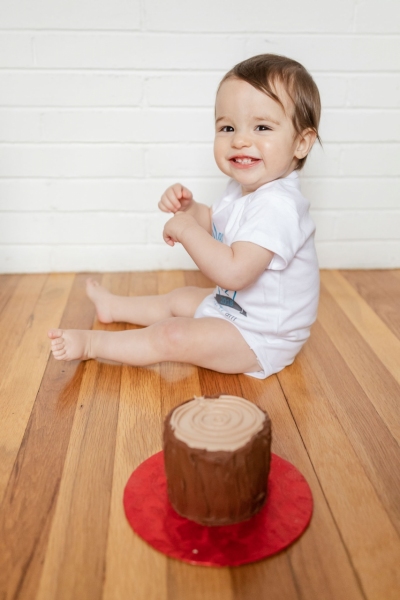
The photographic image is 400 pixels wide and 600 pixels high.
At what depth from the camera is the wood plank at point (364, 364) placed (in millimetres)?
1128

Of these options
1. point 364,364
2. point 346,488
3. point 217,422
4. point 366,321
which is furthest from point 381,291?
point 217,422

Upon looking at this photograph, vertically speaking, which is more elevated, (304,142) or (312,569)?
(304,142)

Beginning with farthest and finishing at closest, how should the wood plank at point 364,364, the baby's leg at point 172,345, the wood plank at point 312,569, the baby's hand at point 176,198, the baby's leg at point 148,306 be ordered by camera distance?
the baby's leg at point 148,306
the baby's hand at point 176,198
the baby's leg at point 172,345
the wood plank at point 364,364
the wood plank at point 312,569

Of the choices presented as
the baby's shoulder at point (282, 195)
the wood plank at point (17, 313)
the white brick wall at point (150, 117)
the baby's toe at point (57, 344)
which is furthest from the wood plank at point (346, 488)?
the white brick wall at point (150, 117)

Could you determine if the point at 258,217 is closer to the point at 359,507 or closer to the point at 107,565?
the point at 359,507

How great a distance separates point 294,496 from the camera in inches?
35.3

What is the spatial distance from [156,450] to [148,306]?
52cm

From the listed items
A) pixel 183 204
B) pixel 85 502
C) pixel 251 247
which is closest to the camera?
pixel 85 502

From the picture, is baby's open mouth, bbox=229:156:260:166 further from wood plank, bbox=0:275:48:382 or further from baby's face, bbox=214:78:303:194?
wood plank, bbox=0:275:48:382

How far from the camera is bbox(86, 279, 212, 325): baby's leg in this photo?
1.44 meters

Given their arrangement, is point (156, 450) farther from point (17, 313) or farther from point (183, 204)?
point (17, 313)

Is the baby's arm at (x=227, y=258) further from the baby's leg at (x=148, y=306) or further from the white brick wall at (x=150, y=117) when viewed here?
the white brick wall at (x=150, y=117)

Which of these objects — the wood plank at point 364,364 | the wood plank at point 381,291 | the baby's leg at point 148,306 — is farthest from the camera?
the wood plank at point 381,291

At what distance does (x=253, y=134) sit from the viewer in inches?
46.6
